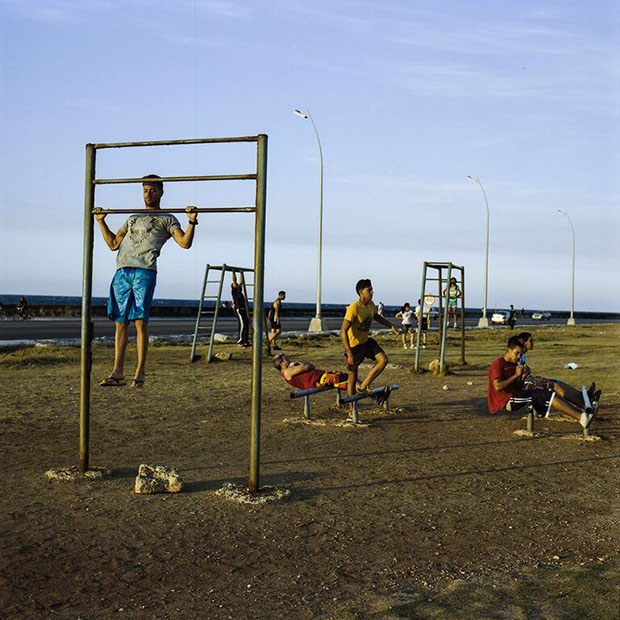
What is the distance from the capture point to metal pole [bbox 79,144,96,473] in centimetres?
650

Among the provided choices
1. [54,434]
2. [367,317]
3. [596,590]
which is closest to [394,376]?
[367,317]

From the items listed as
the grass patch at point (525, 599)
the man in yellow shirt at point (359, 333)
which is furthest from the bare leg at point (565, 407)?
the grass patch at point (525, 599)

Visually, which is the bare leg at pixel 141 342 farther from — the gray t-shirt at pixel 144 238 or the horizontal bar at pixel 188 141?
the horizontal bar at pixel 188 141

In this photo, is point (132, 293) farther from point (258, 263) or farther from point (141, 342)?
point (258, 263)

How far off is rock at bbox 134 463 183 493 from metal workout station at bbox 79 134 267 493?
0.58 meters

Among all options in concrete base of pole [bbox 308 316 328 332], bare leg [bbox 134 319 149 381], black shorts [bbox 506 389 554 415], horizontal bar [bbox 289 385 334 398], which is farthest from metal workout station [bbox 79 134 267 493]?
concrete base of pole [bbox 308 316 328 332]

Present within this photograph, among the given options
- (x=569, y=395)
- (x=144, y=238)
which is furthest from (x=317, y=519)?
(x=569, y=395)

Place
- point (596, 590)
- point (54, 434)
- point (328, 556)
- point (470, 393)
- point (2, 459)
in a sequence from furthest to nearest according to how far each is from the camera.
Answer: point (470, 393) → point (54, 434) → point (2, 459) → point (328, 556) → point (596, 590)

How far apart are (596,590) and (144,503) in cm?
318

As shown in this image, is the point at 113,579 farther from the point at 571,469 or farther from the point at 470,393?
the point at 470,393

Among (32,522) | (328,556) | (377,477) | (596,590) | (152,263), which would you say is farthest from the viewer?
(377,477)

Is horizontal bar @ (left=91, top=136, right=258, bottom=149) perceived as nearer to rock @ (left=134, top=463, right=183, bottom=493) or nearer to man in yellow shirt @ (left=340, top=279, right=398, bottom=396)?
rock @ (left=134, top=463, right=183, bottom=493)

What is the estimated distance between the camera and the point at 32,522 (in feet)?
17.6

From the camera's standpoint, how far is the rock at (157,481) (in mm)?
6160
